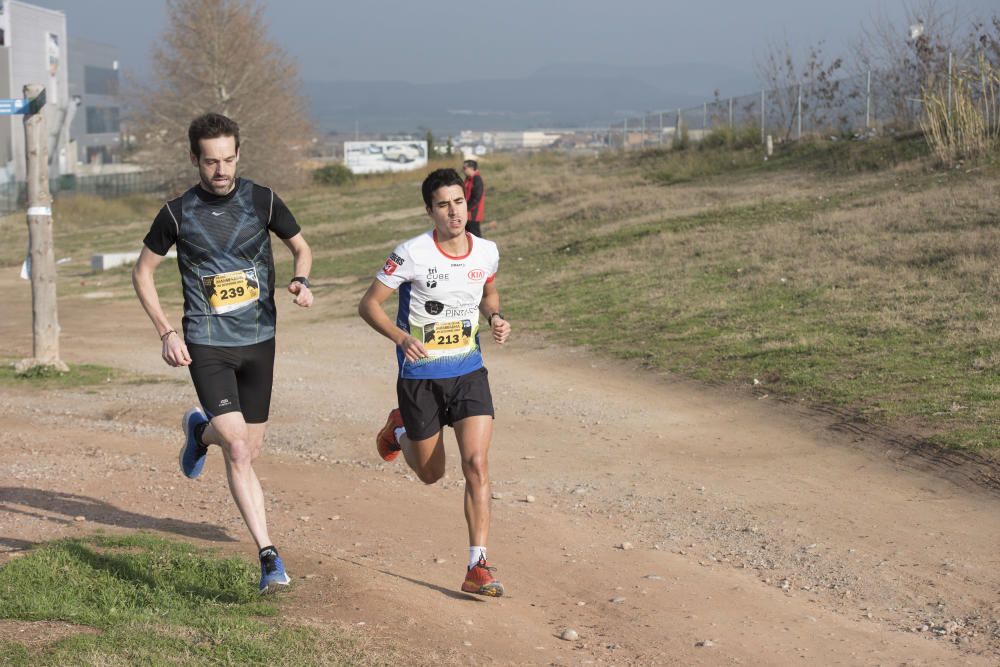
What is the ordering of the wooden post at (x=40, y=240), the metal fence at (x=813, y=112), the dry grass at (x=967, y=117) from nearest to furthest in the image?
1. the wooden post at (x=40, y=240)
2. the dry grass at (x=967, y=117)
3. the metal fence at (x=813, y=112)

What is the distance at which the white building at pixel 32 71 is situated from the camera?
220 feet

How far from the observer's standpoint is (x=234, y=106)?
199 feet

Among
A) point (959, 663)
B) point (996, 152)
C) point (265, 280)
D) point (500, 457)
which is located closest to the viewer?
point (959, 663)

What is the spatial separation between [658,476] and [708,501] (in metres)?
0.76

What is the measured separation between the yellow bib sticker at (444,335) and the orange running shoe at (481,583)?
3.39ft

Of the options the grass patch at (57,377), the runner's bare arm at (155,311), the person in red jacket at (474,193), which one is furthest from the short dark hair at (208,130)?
the person in red jacket at (474,193)

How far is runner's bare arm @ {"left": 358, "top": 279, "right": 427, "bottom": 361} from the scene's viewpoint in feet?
19.5

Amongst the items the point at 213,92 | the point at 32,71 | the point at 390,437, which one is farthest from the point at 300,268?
the point at 32,71

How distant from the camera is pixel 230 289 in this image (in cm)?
581

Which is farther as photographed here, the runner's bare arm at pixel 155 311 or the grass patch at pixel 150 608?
the runner's bare arm at pixel 155 311

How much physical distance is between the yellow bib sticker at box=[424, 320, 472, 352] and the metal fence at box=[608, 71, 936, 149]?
72.6 feet

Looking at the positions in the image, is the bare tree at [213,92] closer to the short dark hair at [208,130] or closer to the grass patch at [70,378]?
the grass patch at [70,378]

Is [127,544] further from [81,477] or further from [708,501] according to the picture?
[708,501]

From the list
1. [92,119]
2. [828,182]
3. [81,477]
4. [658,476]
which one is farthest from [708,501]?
[92,119]
